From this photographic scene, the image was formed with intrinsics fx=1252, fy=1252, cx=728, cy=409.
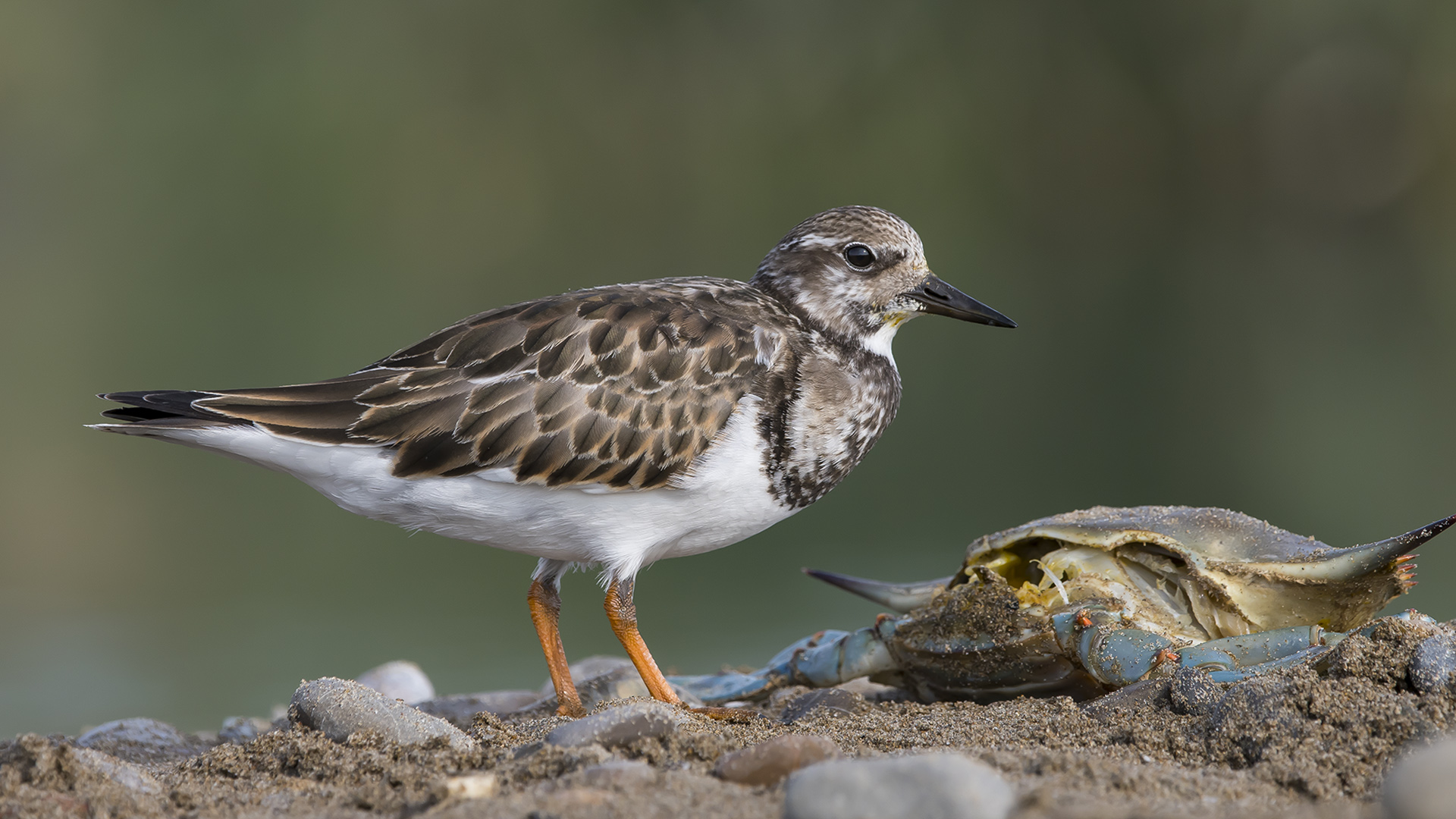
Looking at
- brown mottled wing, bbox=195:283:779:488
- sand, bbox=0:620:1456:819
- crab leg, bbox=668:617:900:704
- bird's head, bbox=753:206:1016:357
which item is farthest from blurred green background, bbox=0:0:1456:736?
sand, bbox=0:620:1456:819

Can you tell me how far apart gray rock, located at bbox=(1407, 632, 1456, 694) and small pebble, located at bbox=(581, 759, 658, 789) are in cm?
207

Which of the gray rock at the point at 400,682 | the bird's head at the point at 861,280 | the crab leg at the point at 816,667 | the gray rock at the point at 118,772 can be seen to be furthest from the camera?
the gray rock at the point at 400,682

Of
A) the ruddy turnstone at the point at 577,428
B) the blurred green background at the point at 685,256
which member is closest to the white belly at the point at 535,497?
the ruddy turnstone at the point at 577,428

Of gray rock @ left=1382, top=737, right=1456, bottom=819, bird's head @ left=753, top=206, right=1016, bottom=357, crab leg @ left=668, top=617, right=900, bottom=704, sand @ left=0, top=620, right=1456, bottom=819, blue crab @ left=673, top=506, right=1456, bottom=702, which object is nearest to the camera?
gray rock @ left=1382, top=737, right=1456, bottom=819

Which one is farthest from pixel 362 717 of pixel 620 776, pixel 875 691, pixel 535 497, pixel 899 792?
pixel 875 691

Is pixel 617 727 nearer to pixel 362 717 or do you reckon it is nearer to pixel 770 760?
pixel 770 760

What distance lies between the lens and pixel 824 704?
455 centimetres

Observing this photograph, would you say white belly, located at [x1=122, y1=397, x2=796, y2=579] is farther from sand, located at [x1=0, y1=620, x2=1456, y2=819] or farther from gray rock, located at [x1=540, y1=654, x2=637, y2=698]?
gray rock, located at [x1=540, y1=654, x2=637, y2=698]

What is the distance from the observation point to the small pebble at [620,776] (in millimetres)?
2922

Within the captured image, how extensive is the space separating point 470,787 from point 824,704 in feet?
6.12

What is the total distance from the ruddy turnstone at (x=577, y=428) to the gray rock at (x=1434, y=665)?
1.98 meters

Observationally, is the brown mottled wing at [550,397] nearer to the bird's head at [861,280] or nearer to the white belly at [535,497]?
the white belly at [535,497]

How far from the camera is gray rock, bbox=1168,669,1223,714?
3.60 meters

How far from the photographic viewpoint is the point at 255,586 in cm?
907
